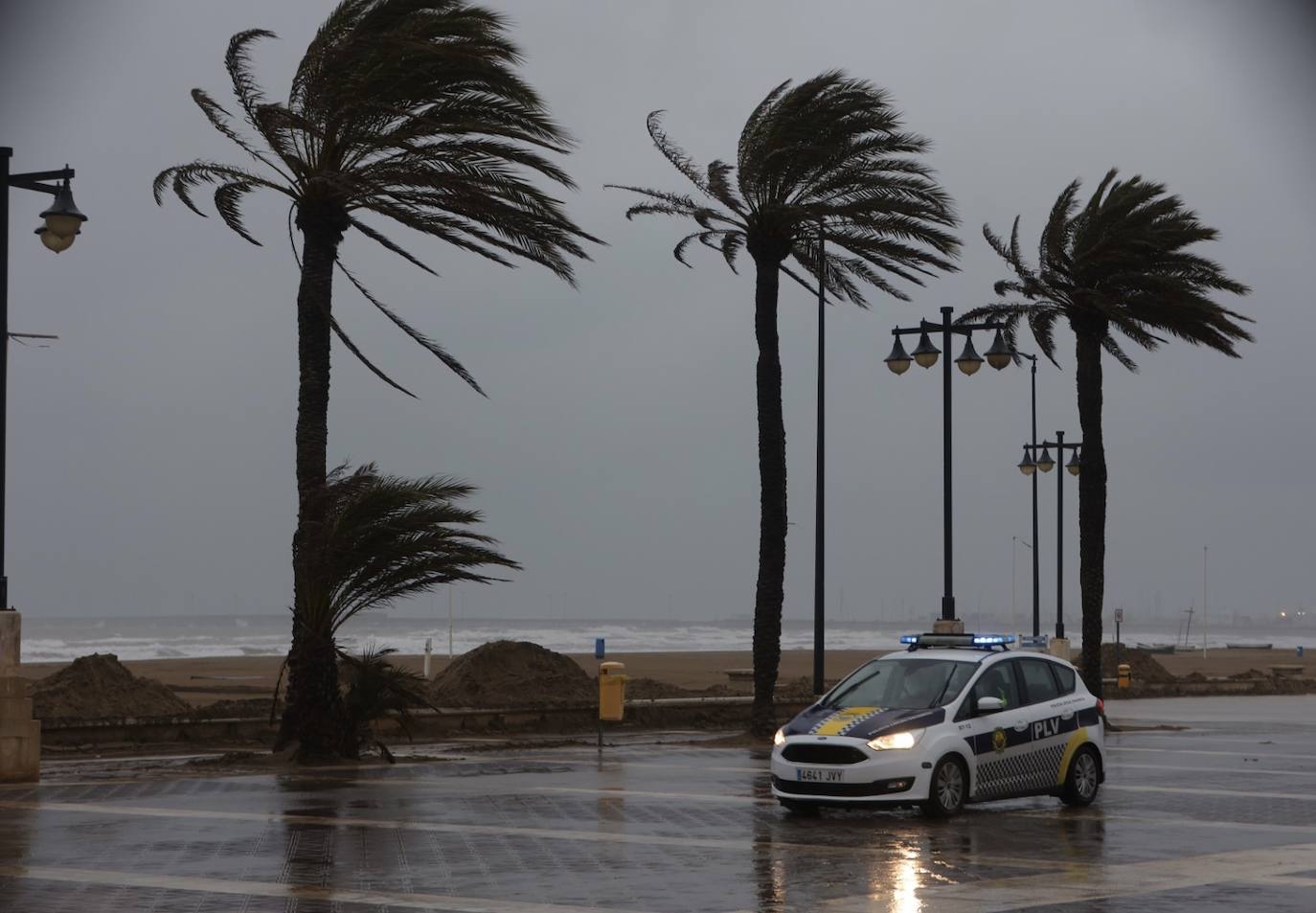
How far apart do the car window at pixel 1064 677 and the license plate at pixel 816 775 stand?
3.11 m

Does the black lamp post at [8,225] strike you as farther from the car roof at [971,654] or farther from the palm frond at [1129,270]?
the palm frond at [1129,270]

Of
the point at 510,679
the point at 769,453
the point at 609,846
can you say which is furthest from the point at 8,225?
the point at 510,679

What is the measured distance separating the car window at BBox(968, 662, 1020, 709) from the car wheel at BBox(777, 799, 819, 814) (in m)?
1.87

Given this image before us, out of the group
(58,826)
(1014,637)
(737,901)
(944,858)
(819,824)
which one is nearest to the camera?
(737,901)

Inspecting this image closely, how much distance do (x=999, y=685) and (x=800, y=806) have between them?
2348 millimetres

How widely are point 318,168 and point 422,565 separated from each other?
5.47 metres

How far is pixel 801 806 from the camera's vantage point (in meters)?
16.5

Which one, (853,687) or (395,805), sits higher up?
(853,687)

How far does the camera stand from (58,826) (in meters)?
14.8

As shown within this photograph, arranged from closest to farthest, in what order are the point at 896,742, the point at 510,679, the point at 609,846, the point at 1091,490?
1. the point at 609,846
2. the point at 896,742
3. the point at 1091,490
4. the point at 510,679

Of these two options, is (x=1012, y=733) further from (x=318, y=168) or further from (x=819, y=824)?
(x=318, y=168)

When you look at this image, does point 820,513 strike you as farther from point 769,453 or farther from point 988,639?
point 988,639

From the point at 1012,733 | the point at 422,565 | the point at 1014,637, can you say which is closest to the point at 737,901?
the point at 1012,733

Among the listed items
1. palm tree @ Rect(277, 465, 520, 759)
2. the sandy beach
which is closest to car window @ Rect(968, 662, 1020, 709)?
palm tree @ Rect(277, 465, 520, 759)
